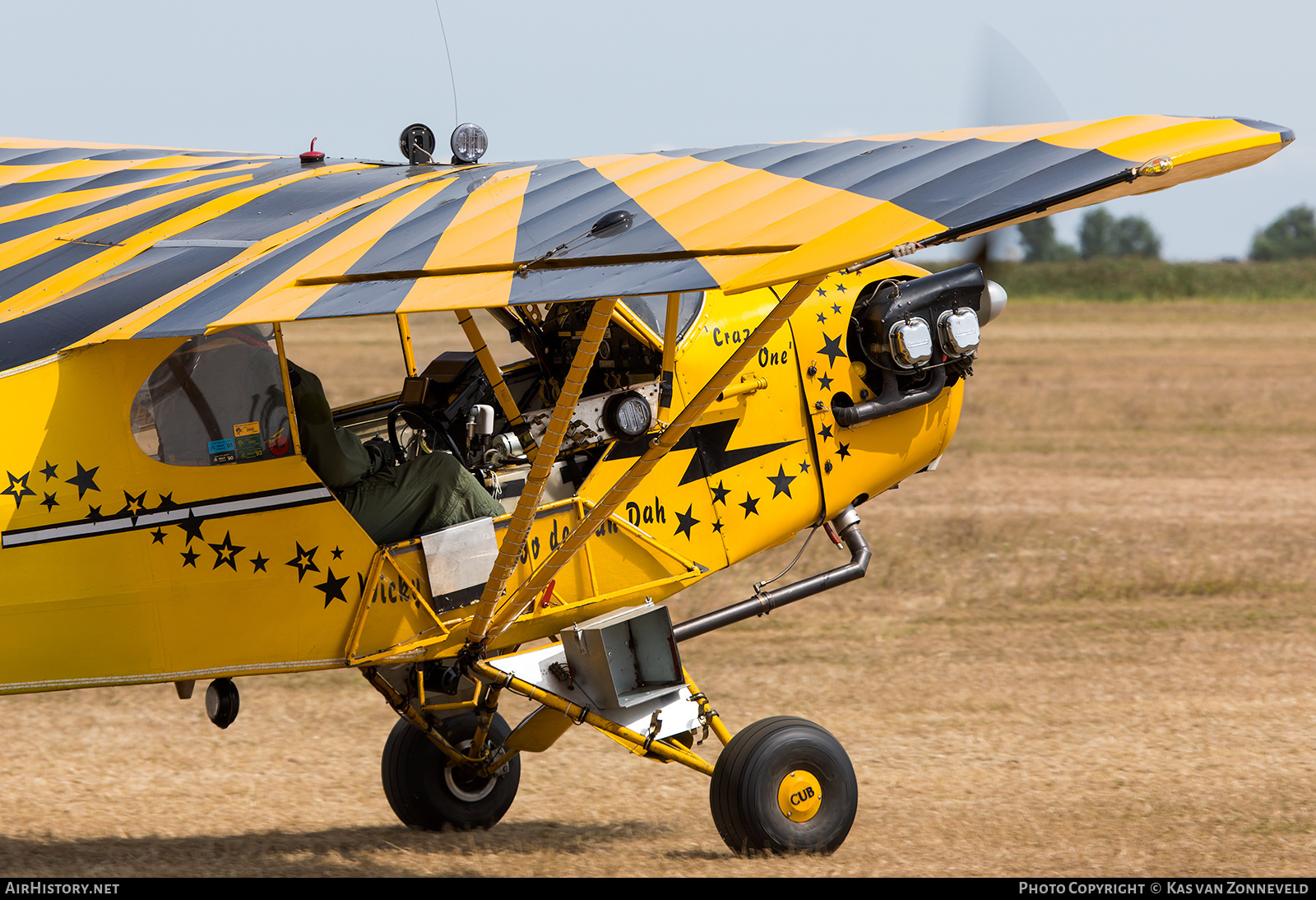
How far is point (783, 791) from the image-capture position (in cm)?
573

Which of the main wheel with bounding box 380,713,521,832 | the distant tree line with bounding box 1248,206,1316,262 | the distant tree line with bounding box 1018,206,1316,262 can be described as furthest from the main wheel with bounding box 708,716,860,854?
the distant tree line with bounding box 1248,206,1316,262

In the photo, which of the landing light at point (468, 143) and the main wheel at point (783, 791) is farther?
the landing light at point (468, 143)

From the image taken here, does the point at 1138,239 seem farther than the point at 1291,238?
Yes

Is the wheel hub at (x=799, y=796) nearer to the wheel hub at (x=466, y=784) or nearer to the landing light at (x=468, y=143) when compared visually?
the wheel hub at (x=466, y=784)

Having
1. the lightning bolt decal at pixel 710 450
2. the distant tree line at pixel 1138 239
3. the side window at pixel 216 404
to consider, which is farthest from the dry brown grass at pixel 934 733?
the distant tree line at pixel 1138 239

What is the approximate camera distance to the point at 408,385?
21.4 feet

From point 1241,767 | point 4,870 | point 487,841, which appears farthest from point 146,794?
point 1241,767

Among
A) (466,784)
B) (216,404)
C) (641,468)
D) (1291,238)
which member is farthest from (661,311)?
(1291,238)

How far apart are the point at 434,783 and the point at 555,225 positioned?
11.2ft

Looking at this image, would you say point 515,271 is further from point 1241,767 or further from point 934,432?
point 1241,767

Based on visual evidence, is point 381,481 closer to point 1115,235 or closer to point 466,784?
point 466,784

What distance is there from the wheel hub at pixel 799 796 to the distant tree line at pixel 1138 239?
51.5 m

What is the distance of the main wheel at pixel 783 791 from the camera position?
223 inches

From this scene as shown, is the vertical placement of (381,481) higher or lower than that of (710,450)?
higher
